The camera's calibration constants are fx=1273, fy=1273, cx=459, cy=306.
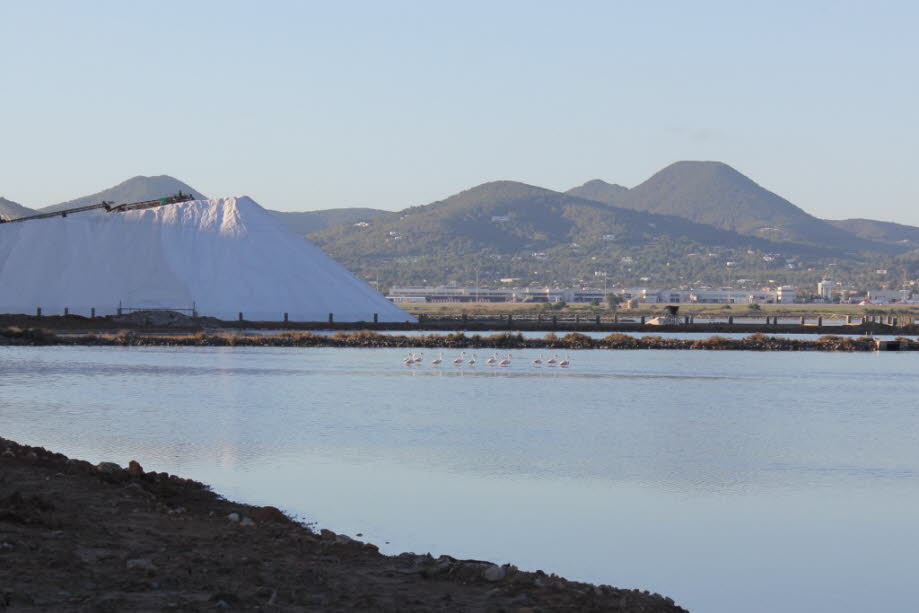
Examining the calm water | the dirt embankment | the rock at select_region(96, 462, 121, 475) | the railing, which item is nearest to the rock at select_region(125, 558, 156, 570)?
the dirt embankment

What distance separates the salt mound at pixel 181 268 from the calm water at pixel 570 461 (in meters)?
28.1

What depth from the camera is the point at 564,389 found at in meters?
25.4

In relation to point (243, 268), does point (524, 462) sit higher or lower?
lower

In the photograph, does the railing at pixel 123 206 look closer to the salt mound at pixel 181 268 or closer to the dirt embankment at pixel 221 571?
the salt mound at pixel 181 268

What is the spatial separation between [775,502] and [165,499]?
18.1 feet

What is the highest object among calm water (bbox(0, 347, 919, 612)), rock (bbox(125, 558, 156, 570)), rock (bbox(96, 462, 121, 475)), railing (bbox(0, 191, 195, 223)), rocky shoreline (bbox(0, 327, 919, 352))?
railing (bbox(0, 191, 195, 223))

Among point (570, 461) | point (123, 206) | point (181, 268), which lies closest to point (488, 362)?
point (570, 461)

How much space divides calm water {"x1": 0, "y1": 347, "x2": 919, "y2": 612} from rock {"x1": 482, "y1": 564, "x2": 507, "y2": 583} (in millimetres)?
959

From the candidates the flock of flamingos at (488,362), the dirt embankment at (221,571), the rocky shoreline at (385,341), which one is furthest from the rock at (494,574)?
the rocky shoreline at (385,341)

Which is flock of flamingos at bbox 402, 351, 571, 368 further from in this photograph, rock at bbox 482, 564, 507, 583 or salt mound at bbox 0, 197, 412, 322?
rock at bbox 482, 564, 507, 583

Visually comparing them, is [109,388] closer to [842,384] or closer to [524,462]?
[524,462]

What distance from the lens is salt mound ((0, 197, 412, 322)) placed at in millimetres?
57094

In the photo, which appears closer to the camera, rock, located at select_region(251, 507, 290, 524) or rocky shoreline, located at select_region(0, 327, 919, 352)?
rock, located at select_region(251, 507, 290, 524)

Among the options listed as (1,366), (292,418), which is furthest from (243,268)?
(292,418)
